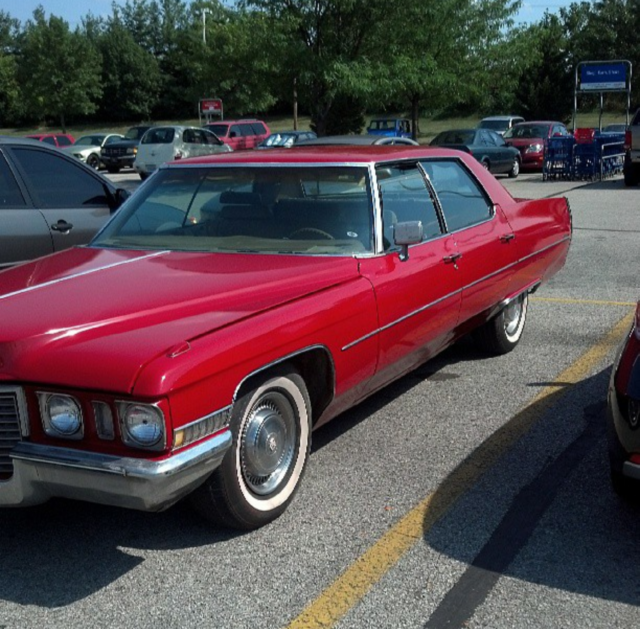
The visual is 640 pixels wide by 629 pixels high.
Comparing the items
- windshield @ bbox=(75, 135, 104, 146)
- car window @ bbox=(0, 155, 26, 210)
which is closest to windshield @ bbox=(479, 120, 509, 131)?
windshield @ bbox=(75, 135, 104, 146)

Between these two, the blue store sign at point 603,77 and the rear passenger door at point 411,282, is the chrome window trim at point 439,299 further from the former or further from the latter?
the blue store sign at point 603,77

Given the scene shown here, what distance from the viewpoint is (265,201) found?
4.73 metres

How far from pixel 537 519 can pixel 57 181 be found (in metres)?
4.35

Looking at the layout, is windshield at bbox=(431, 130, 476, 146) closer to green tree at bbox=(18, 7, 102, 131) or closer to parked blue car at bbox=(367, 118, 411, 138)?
parked blue car at bbox=(367, 118, 411, 138)

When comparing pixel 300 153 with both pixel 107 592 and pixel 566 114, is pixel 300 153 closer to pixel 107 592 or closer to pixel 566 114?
pixel 107 592

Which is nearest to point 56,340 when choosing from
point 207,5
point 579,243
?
point 579,243

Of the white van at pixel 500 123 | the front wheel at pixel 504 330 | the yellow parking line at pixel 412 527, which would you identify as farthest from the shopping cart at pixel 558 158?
the yellow parking line at pixel 412 527

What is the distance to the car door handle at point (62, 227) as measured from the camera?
244 inches

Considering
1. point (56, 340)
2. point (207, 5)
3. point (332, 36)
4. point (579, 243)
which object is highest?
point (207, 5)

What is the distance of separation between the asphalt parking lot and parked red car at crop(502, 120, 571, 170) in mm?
22133

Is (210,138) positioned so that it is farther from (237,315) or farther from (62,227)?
(237,315)

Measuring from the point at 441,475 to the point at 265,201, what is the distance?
1.69 metres

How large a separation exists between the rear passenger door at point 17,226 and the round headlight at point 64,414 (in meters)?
2.93

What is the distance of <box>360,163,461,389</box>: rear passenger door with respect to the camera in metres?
4.42
